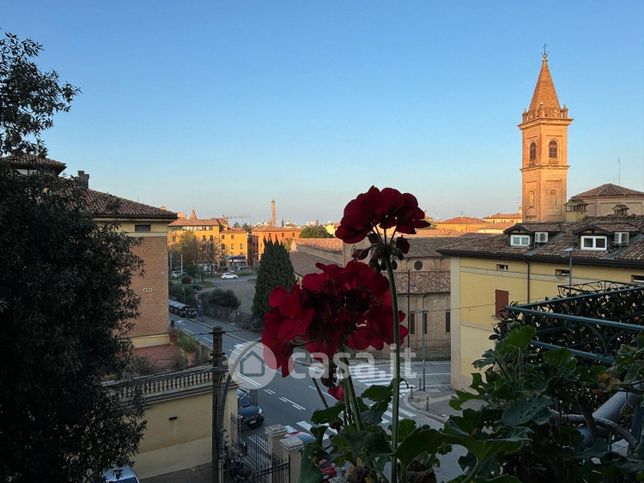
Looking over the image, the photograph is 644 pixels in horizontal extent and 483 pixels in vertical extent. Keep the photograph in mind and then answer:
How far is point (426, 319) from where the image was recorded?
2731 centimetres

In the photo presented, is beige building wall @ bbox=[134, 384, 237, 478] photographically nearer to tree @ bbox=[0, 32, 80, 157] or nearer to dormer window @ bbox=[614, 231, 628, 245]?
tree @ bbox=[0, 32, 80, 157]

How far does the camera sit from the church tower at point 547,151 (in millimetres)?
41906

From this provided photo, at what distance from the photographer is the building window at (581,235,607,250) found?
48.6 ft

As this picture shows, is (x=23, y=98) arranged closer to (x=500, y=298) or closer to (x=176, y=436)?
(x=176, y=436)

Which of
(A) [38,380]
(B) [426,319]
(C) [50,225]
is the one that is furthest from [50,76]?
(B) [426,319]

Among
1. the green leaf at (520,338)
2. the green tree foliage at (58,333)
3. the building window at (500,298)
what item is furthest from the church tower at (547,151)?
the green leaf at (520,338)

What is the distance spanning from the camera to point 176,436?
11359 millimetres

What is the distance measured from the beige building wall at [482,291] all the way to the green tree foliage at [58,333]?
11.9 metres

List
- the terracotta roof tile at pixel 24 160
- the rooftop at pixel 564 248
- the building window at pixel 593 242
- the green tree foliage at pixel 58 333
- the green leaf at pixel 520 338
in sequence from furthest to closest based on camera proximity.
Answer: the building window at pixel 593 242, the rooftop at pixel 564 248, the terracotta roof tile at pixel 24 160, the green tree foliage at pixel 58 333, the green leaf at pixel 520 338

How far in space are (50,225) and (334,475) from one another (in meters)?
5.47

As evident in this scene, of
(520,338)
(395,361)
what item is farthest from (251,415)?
(395,361)

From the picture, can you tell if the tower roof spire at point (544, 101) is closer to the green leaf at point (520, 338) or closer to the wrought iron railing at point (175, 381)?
the wrought iron railing at point (175, 381)

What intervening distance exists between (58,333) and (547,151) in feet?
146

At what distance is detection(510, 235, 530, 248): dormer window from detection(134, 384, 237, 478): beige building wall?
12.2m
